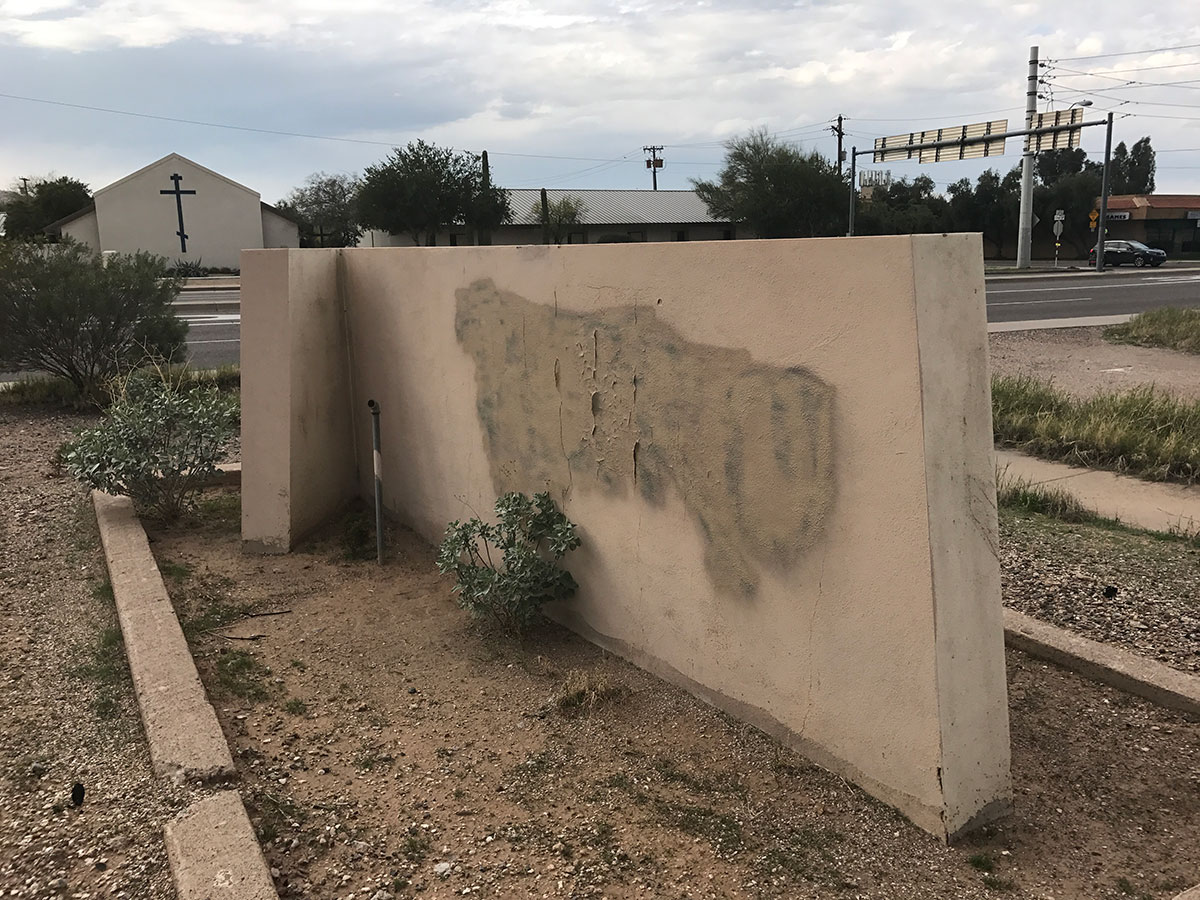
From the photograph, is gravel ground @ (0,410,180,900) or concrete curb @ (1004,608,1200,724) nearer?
gravel ground @ (0,410,180,900)

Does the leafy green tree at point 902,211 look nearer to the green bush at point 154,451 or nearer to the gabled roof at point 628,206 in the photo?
the gabled roof at point 628,206

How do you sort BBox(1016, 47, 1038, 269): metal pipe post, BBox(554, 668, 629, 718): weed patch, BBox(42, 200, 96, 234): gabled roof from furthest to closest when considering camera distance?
BBox(42, 200, 96, 234): gabled roof < BBox(1016, 47, 1038, 269): metal pipe post < BBox(554, 668, 629, 718): weed patch

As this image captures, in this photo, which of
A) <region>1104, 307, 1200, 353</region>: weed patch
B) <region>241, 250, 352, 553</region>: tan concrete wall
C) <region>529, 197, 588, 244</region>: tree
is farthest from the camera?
<region>529, 197, 588, 244</region>: tree

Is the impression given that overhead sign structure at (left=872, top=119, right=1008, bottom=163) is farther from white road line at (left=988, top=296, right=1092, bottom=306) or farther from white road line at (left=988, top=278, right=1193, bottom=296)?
white road line at (left=988, top=296, right=1092, bottom=306)

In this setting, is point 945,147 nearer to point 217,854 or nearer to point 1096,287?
point 1096,287

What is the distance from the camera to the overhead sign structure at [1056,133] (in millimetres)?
33594

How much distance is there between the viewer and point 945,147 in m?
36.9

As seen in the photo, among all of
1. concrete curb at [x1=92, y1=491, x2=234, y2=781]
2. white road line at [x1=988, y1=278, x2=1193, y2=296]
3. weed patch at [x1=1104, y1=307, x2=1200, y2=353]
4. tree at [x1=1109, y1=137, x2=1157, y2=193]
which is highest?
tree at [x1=1109, y1=137, x2=1157, y2=193]

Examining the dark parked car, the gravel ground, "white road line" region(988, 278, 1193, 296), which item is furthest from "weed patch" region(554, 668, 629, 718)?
the dark parked car

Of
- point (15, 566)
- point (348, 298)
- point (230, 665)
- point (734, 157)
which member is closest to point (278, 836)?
point (230, 665)

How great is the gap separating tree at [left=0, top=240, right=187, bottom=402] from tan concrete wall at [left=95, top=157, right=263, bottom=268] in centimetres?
4143

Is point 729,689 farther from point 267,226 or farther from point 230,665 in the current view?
point 267,226

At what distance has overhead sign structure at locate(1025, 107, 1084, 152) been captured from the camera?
33594 millimetres

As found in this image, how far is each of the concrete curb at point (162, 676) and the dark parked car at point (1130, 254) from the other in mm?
46511
